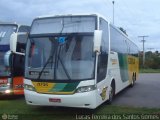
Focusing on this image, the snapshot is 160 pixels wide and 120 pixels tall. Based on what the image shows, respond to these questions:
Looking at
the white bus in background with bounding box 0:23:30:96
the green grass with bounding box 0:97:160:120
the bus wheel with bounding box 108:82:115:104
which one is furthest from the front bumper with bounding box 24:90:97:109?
the white bus in background with bounding box 0:23:30:96

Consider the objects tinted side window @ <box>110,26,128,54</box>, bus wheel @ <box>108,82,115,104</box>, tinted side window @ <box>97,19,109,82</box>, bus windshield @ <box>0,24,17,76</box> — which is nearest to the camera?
tinted side window @ <box>97,19,109,82</box>

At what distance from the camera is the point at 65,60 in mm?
11523

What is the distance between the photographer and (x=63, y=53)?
1160 cm

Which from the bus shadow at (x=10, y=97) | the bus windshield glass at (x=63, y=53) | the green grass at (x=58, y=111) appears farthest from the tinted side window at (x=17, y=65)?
the bus windshield glass at (x=63, y=53)

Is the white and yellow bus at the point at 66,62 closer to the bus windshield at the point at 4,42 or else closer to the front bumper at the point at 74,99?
the front bumper at the point at 74,99

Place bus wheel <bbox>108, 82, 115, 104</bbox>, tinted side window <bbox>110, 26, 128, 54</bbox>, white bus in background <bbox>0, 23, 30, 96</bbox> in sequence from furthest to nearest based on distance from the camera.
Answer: white bus in background <bbox>0, 23, 30, 96</bbox>
tinted side window <bbox>110, 26, 128, 54</bbox>
bus wheel <bbox>108, 82, 115, 104</bbox>

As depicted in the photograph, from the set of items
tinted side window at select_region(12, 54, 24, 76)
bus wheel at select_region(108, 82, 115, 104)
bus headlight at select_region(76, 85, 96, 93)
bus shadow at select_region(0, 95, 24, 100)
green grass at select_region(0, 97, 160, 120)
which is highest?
tinted side window at select_region(12, 54, 24, 76)

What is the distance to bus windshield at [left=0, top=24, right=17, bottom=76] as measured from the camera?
15805 millimetres

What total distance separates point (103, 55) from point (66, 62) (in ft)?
5.52

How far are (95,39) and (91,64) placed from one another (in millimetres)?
951

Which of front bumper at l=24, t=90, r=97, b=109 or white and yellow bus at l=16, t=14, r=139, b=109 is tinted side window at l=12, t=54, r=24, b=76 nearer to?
white and yellow bus at l=16, t=14, r=139, b=109

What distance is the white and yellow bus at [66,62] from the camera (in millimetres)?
11195

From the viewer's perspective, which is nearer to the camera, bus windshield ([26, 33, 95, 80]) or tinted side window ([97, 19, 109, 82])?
bus windshield ([26, 33, 95, 80])

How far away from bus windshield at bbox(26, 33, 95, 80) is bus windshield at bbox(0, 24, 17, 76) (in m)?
4.06
